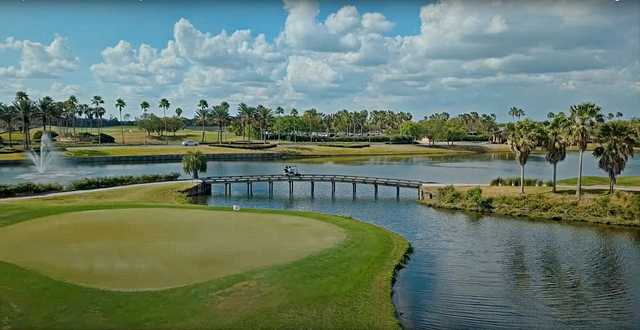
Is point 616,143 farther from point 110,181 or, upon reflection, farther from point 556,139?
point 110,181

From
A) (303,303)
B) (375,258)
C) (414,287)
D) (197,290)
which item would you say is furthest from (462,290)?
(197,290)

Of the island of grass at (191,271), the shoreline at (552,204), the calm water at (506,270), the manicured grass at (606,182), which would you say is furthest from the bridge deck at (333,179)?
the island of grass at (191,271)

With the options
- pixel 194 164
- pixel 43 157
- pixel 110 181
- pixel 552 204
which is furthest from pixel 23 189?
pixel 43 157

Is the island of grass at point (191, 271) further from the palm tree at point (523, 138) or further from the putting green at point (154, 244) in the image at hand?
the palm tree at point (523, 138)

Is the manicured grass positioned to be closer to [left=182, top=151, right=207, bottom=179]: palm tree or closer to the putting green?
the putting green

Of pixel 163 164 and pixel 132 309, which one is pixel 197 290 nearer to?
pixel 132 309

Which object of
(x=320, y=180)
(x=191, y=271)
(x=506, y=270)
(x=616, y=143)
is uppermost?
(x=616, y=143)
